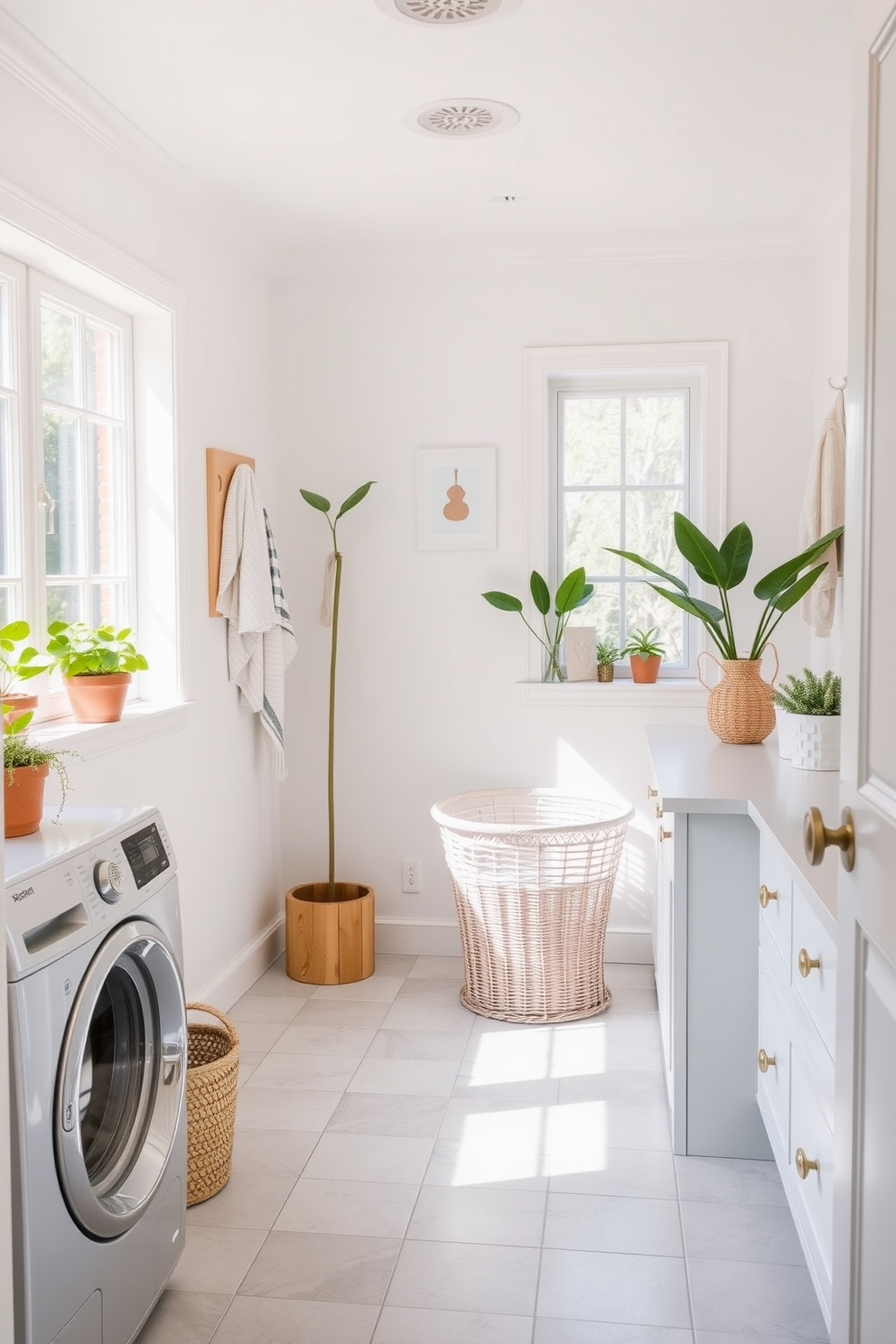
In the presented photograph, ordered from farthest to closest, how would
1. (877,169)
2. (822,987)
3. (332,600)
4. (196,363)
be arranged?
(332,600) → (196,363) → (822,987) → (877,169)

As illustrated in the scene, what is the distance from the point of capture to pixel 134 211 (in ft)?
9.53

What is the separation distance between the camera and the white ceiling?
2.26 meters

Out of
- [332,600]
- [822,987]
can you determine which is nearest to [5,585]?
[332,600]

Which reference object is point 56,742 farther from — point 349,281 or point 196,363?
point 349,281

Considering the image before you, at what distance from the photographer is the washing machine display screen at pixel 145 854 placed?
191 cm

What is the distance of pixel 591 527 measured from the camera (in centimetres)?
405

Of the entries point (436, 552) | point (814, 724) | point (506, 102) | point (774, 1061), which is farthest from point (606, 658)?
point (774, 1061)

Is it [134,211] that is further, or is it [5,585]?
[134,211]

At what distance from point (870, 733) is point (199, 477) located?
8.20ft

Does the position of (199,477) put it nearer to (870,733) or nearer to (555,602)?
(555,602)

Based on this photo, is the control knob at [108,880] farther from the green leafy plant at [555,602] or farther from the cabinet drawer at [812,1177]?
the green leafy plant at [555,602]

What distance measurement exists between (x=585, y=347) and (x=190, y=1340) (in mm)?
3072

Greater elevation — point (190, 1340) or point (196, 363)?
point (196, 363)

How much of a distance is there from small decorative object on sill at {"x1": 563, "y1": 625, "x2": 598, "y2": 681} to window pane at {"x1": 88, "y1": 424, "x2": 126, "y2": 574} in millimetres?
1544
